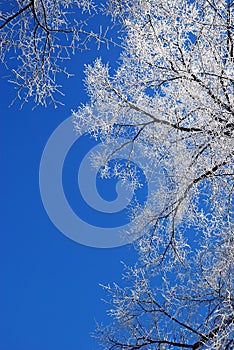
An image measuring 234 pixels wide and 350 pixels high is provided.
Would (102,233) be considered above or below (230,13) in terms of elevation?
above

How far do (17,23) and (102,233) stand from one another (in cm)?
235

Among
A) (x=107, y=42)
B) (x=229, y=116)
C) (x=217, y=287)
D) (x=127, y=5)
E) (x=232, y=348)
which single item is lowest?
(x=232, y=348)

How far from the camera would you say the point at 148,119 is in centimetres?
377

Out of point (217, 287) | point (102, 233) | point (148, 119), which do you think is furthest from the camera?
point (102, 233)

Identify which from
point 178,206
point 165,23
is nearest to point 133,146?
point 178,206

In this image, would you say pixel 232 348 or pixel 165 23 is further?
pixel 165 23

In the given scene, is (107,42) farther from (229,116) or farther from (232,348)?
(232,348)

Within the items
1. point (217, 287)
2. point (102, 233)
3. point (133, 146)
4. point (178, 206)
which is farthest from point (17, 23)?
point (102, 233)

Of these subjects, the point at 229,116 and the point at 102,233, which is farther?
the point at 102,233

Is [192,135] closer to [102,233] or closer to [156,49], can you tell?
[156,49]

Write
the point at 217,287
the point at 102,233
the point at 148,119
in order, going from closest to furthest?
the point at 217,287 < the point at 148,119 < the point at 102,233

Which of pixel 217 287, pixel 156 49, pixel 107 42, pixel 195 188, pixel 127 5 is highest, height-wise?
pixel 127 5

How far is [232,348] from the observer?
2.95m

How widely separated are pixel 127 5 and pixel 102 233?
2.12 metres
